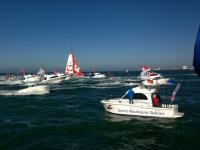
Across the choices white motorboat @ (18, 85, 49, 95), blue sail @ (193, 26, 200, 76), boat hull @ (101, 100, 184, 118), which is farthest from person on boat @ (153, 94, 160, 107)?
white motorboat @ (18, 85, 49, 95)

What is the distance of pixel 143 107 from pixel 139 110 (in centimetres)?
43

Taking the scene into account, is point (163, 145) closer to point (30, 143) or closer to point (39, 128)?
point (30, 143)

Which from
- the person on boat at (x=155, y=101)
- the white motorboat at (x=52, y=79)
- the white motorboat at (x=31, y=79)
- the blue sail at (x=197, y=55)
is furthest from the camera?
the white motorboat at (x=31, y=79)

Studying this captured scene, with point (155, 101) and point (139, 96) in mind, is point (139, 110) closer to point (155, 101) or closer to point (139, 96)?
point (139, 96)

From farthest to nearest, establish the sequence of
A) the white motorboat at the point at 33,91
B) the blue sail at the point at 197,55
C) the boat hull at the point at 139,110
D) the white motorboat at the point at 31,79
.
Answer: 1. the white motorboat at the point at 31,79
2. the white motorboat at the point at 33,91
3. the boat hull at the point at 139,110
4. the blue sail at the point at 197,55

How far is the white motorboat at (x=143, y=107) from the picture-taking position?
20.2 meters

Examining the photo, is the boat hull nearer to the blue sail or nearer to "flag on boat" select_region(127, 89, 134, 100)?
"flag on boat" select_region(127, 89, 134, 100)

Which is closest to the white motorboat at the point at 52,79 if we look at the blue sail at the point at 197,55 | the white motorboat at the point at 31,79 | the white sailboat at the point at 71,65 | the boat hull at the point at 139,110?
the white motorboat at the point at 31,79

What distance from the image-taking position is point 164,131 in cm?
1731

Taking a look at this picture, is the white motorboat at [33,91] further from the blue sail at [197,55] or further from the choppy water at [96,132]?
the blue sail at [197,55]

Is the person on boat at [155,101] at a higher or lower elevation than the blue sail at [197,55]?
lower

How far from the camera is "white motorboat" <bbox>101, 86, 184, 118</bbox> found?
20.2m

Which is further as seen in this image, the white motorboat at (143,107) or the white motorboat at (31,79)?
the white motorboat at (31,79)

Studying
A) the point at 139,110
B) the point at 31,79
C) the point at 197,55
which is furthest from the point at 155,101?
the point at 31,79
